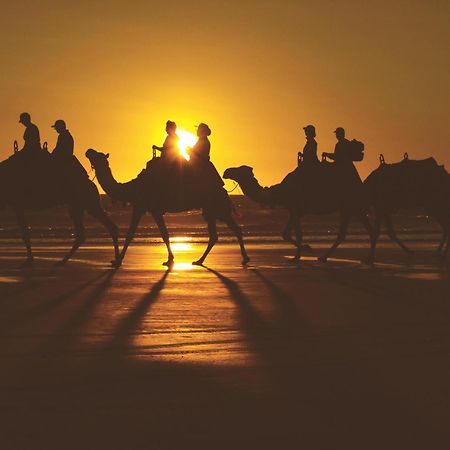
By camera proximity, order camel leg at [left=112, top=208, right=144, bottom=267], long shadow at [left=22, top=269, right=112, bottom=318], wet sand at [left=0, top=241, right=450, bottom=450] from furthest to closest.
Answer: camel leg at [left=112, top=208, right=144, bottom=267] → long shadow at [left=22, top=269, right=112, bottom=318] → wet sand at [left=0, top=241, right=450, bottom=450]

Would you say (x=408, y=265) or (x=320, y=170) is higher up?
(x=320, y=170)

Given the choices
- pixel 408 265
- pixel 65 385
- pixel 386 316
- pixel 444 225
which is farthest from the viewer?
pixel 444 225

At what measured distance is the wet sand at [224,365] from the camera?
5797 mm

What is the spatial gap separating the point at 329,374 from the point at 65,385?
5.65 feet

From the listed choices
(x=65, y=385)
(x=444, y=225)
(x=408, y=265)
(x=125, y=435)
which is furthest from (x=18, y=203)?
(x=125, y=435)

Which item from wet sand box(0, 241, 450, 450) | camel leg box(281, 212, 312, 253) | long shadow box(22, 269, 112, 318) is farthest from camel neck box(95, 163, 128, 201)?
wet sand box(0, 241, 450, 450)

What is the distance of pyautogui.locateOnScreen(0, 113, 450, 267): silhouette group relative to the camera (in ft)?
64.1

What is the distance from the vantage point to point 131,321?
10.4 meters

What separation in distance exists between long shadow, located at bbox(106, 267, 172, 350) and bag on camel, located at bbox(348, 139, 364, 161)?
711cm

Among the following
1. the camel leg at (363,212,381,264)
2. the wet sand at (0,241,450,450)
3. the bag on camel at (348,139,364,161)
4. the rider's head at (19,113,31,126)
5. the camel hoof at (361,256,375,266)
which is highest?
the rider's head at (19,113,31,126)

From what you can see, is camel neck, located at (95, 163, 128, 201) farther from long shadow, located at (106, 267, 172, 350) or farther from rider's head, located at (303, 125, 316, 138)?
long shadow, located at (106, 267, 172, 350)

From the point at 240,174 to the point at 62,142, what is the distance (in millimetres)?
3583

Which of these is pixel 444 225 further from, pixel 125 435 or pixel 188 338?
pixel 125 435

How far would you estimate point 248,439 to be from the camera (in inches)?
222
